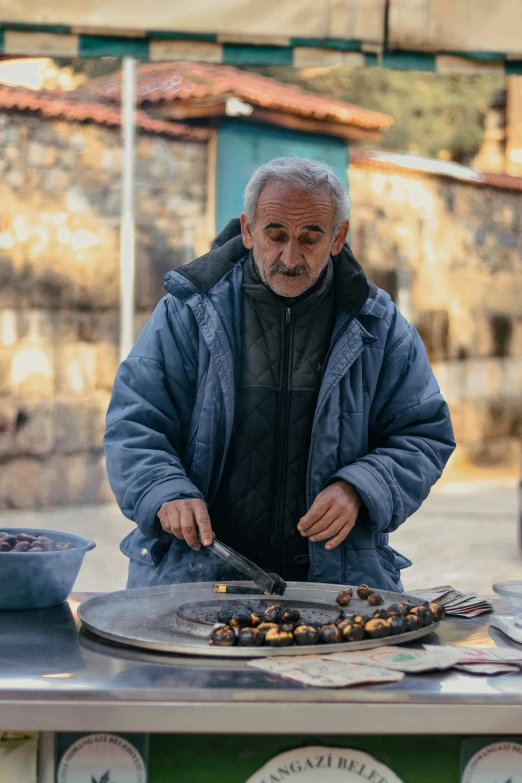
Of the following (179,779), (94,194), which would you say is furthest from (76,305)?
(179,779)

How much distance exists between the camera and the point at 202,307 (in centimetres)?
253

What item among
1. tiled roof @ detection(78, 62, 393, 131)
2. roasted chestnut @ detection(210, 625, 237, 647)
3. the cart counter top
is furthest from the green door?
the cart counter top

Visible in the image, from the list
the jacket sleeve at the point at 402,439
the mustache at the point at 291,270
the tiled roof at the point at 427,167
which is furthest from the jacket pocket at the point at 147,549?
the tiled roof at the point at 427,167

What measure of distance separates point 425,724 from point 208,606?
559mm

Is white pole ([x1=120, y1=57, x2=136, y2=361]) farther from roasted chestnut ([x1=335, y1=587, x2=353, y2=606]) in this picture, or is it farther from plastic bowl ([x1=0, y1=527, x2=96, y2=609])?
roasted chestnut ([x1=335, y1=587, x2=353, y2=606])

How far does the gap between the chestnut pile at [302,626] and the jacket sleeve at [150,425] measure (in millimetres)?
378

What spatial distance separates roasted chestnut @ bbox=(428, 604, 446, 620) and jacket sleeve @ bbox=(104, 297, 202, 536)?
0.52 metres

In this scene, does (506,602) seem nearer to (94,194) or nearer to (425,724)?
(425,724)

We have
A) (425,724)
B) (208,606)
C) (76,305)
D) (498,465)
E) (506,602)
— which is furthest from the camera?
(498,465)

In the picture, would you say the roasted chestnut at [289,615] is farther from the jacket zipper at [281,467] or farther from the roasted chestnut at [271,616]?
the jacket zipper at [281,467]

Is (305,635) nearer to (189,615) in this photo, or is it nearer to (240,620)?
(240,620)

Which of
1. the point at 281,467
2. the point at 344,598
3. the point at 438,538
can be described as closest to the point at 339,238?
the point at 281,467

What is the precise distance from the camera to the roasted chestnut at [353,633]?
1.80m

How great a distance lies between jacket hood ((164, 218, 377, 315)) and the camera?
2.57 metres
